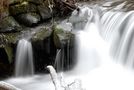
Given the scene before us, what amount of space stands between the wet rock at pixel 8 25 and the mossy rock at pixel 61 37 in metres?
1.04

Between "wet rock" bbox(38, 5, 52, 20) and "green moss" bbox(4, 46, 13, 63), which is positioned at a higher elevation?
"wet rock" bbox(38, 5, 52, 20)

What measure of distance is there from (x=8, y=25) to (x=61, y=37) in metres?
1.41

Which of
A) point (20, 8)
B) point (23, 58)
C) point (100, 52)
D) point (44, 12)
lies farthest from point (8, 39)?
point (100, 52)

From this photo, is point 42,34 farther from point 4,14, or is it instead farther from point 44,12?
point 4,14

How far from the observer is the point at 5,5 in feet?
27.4

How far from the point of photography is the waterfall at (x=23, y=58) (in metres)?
7.98

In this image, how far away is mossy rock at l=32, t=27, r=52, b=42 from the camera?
7996 mm

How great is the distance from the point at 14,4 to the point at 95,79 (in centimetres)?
285

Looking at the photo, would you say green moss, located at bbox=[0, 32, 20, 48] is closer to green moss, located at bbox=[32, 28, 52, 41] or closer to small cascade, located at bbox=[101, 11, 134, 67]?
green moss, located at bbox=[32, 28, 52, 41]

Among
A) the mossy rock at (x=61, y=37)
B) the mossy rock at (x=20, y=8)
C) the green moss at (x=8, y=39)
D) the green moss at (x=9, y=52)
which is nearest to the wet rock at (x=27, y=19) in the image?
the mossy rock at (x=20, y=8)

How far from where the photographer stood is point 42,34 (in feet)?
26.5

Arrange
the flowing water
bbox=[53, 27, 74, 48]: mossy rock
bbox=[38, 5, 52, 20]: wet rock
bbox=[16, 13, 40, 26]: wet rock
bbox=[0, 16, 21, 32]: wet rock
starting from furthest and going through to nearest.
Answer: bbox=[38, 5, 52, 20]: wet rock → bbox=[16, 13, 40, 26]: wet rock → bbox=[0, 16, 21, 32]: wet rock → bbox=[53, 27, 74, 48]: mossy rock → the flowing water

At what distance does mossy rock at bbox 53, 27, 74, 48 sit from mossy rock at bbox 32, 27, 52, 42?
0.72ft

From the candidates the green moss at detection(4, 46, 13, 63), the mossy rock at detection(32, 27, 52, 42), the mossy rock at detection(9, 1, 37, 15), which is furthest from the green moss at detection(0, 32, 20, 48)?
the mossy rock at detection(9, 1, 37, 15)
